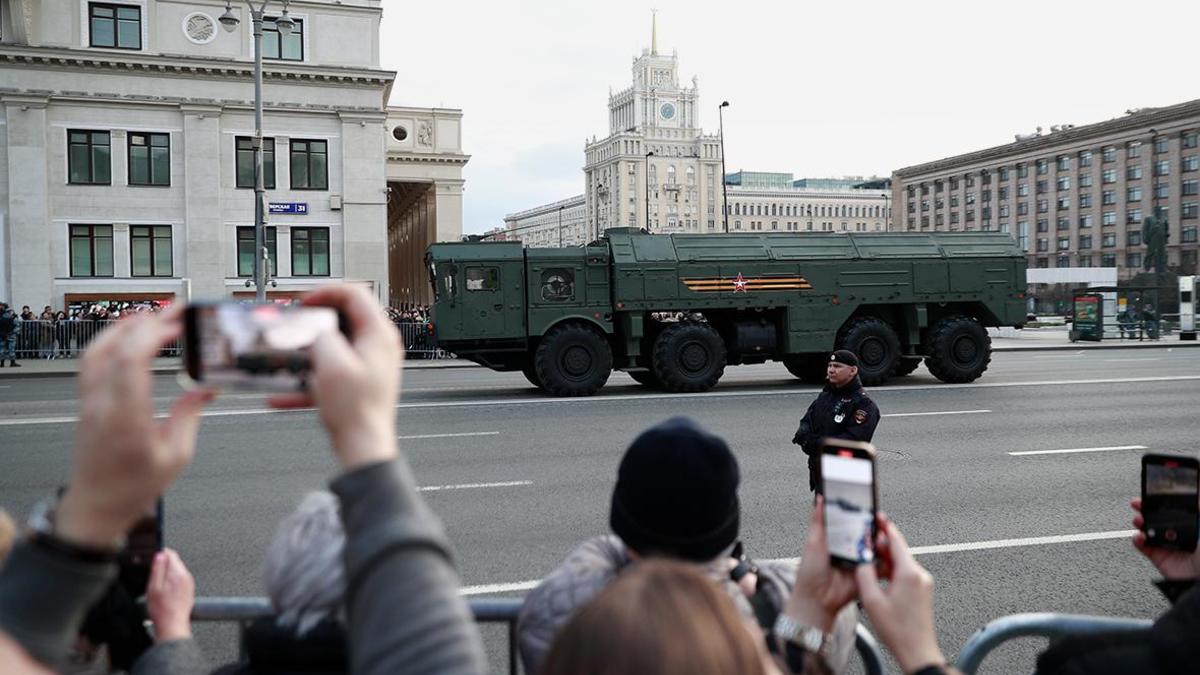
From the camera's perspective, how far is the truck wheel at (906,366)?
68.3 ft

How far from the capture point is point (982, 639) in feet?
9.93

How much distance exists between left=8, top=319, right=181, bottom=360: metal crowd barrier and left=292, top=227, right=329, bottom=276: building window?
9.65 m

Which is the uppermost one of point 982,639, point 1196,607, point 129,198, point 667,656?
point 129,198

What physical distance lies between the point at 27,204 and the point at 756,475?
3420cm

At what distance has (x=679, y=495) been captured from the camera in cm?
220

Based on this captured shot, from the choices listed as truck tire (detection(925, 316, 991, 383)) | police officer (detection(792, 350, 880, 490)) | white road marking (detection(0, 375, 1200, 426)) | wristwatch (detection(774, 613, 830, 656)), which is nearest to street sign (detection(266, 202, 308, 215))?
white road marking (detection(0, 375, 1200, 426))

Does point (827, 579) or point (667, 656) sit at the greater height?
point (667, 656)

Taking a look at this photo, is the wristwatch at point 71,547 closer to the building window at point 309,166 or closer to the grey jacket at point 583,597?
the grey jacket at point 583,597

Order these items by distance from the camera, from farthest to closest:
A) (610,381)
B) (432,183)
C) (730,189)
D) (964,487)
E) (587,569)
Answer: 1. (730,189)
2. (432,183)
3. (610,381)
4. (964,487)
5. (587,569)

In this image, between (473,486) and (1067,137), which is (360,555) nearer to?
(473,486)

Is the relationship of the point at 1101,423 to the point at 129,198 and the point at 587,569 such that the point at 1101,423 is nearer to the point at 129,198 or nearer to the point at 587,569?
the point at 587,569

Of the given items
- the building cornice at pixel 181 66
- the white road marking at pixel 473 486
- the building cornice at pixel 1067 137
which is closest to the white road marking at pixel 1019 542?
the white road marking at pixel 473 486

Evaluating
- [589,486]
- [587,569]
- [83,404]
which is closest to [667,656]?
[83,404]

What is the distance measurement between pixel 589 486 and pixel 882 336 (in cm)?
1134
